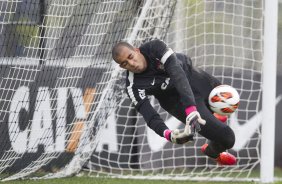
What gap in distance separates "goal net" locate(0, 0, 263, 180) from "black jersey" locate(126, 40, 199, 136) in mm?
1477

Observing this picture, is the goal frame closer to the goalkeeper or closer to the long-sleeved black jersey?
the goalkeeper

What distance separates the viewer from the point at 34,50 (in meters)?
8.45

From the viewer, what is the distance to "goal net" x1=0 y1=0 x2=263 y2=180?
8461 mm

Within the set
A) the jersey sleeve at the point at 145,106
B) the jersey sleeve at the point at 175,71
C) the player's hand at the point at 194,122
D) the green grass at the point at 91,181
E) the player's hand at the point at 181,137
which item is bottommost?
the green grass at the point at 91,181

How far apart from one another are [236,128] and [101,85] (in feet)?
6.19

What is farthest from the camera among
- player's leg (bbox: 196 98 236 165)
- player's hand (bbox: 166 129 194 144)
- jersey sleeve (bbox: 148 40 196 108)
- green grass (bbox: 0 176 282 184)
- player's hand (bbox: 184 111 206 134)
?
green grass (bbox: 0 176 282 184)

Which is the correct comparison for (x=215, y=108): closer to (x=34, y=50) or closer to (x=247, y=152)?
(x=34, y=50)

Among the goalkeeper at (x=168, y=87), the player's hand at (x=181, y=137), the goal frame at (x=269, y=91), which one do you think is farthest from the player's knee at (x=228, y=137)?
the goal frame at (x=269, y=91)

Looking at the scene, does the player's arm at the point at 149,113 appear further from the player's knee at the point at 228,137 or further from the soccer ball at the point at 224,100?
the player's knee at the point at 228,137

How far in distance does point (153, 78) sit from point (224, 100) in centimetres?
67

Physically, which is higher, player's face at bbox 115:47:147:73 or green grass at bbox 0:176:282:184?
player's face at bbox 115:47:147:73

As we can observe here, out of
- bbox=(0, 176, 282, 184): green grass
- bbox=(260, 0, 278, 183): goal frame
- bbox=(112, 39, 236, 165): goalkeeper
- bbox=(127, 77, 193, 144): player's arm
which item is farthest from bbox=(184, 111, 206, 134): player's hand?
bbox=(0, 176, 282, 184): green grass

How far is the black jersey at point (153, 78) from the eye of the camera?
6.88m

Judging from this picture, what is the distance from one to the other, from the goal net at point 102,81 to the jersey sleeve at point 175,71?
162 cm
